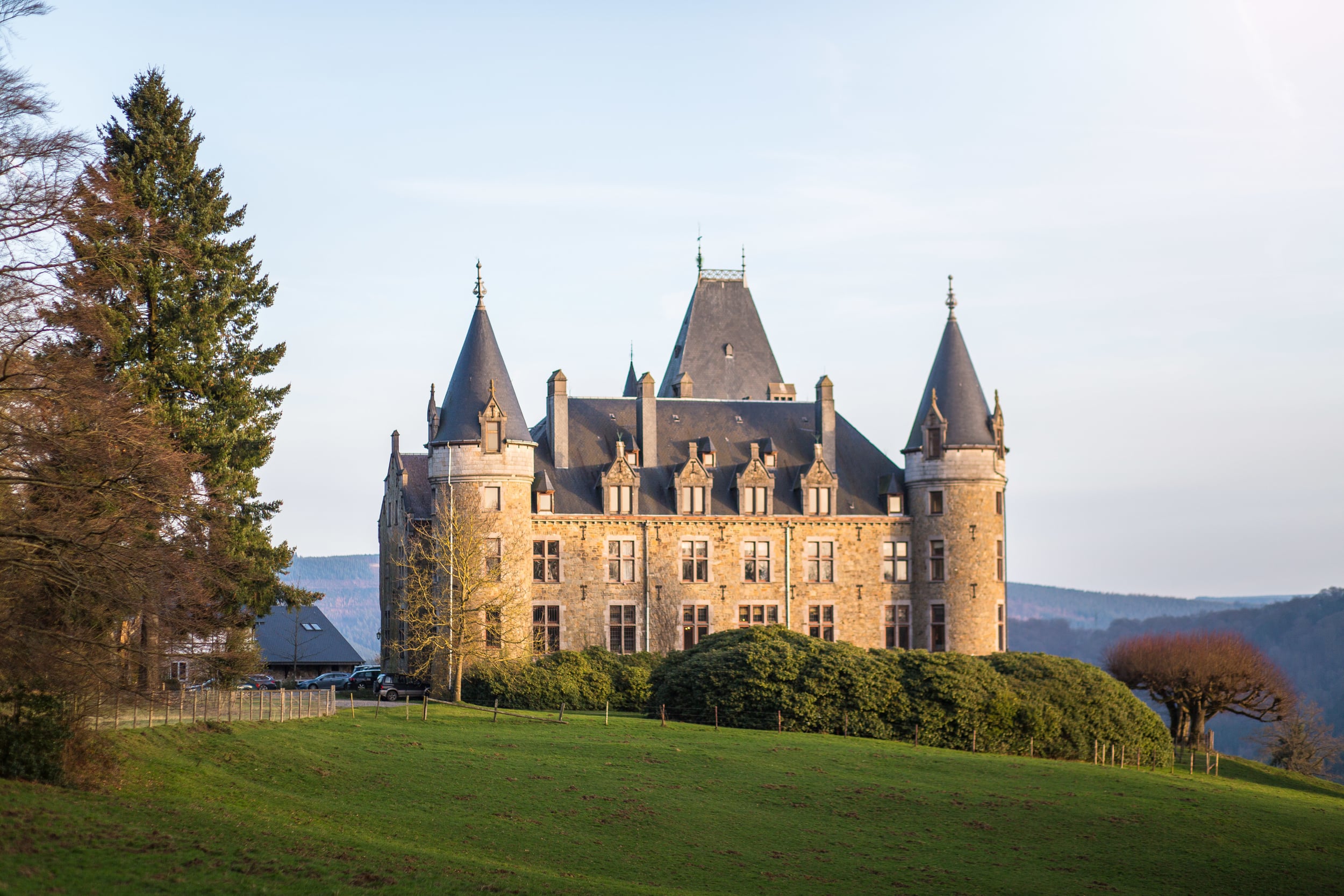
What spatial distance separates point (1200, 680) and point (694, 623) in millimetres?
28941

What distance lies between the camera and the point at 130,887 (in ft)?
53.8

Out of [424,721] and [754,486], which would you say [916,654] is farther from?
[424,721]

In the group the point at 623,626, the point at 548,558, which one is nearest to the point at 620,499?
the point at 548,558

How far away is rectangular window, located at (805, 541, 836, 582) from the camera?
57.3 m

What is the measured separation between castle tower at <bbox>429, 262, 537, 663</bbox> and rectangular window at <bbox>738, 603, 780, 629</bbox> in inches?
373

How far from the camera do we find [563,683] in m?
47.3

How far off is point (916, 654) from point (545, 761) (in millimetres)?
17861

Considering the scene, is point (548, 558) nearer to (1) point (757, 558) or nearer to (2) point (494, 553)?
(2) point (494, 553)

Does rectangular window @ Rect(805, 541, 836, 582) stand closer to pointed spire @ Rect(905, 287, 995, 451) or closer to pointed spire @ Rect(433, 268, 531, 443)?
pointed spire @ Rect(905, 287, 995, 451)

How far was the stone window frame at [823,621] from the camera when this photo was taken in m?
57.0

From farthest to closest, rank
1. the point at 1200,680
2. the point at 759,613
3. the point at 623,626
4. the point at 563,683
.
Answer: the point at 1200,680 < the point at 759,613 < the point at 623,626 < the point at 563,683

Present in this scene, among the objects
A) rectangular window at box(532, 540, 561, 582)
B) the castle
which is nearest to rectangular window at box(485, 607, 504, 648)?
the castle

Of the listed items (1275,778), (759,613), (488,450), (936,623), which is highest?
(488,450)

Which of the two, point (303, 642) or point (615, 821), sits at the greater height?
point (303, 642)
